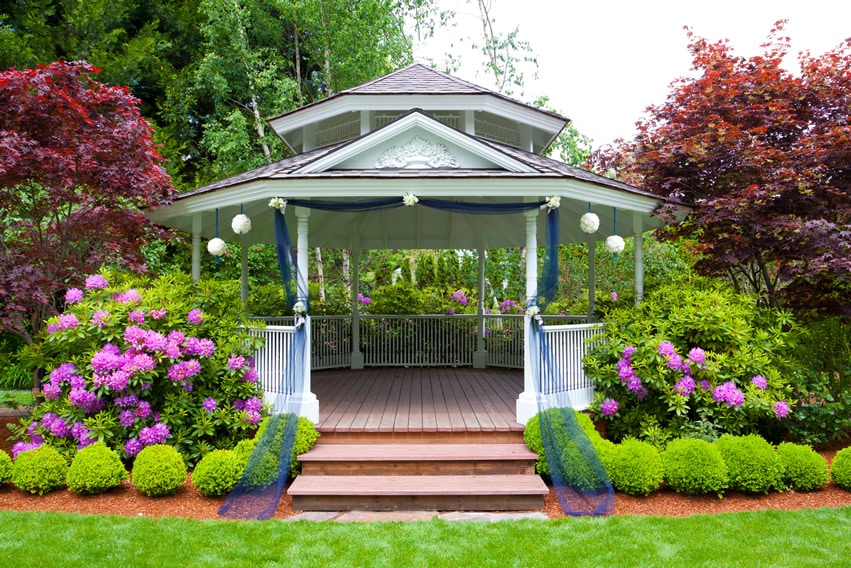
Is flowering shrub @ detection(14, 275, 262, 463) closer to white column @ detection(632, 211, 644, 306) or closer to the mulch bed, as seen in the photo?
the mulch bed

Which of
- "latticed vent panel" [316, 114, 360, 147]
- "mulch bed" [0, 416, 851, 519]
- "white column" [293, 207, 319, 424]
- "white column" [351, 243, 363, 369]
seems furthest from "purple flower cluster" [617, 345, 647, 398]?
"white column" [351, 243, 363, 369]

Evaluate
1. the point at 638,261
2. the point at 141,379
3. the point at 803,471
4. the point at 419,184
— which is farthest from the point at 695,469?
the point at 141,379

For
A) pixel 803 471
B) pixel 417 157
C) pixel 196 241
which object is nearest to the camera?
pixel 803 471

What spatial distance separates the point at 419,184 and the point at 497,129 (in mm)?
3171

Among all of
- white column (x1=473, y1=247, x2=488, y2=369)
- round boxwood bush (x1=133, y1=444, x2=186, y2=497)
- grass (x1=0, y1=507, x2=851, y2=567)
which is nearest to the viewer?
grass (x1=0, y1=507, x2=851, y2=567)

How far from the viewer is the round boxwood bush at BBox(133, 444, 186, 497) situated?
218 inches

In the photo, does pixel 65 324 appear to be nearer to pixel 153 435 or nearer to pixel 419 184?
pixel 153 435

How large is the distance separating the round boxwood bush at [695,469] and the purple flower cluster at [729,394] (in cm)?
84

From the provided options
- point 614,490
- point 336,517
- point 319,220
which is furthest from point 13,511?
point 319,220

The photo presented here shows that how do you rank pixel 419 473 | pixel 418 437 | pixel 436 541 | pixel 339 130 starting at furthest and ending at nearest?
pixel 339 130 → pixel 418 437 → pixel 419 473 → pixel 436 541

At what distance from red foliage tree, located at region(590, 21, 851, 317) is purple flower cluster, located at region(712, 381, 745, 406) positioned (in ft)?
6.50

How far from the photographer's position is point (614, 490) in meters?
5.79

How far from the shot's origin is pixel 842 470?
5.86m

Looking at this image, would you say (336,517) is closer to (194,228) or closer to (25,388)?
(194,228)
